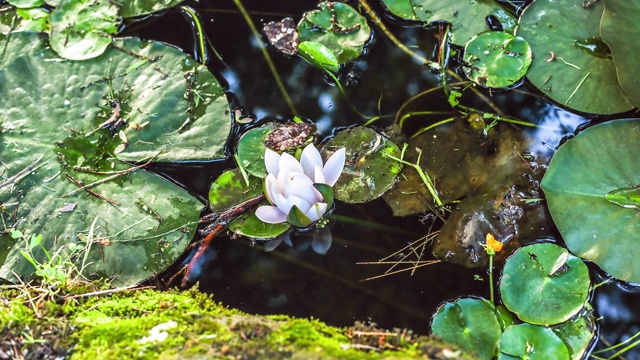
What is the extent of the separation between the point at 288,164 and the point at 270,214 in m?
0.31

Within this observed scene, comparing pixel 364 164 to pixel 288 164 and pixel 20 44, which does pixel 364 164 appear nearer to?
pixel 288 164

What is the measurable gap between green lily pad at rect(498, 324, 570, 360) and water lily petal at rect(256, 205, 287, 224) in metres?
1.36

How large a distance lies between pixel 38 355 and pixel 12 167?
1.20 m

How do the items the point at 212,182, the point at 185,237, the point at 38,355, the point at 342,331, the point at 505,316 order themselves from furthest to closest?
the point at 212,182
the point at 185,237
the point at 505,316
the point at 342,331
the point at 38,355

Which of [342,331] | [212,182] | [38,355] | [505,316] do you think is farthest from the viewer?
[212,182]

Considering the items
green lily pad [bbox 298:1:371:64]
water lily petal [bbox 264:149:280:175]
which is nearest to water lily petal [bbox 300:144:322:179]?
water lily petal [bbox 264:149:280:175]

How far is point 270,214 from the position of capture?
9.45 feet

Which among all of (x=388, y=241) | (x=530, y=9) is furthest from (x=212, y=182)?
(x=530, y=9)

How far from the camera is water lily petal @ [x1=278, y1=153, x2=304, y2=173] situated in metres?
2.80

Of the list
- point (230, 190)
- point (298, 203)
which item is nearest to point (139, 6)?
point (230, 190)

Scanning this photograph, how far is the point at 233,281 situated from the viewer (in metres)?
2.98

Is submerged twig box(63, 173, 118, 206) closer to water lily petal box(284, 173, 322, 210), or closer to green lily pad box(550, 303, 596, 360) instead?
water lily petal box(284, 173, 322, 210)

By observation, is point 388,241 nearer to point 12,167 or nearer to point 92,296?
point 92,296

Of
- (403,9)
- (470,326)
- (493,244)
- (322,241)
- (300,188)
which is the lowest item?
(470,326)
